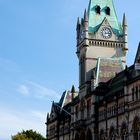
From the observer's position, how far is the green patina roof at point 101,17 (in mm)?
125688

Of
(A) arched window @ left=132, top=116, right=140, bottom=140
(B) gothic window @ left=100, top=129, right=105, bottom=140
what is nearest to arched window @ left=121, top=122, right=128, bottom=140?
(A) arched window @ left=132, top=116, right=140, bottom=140

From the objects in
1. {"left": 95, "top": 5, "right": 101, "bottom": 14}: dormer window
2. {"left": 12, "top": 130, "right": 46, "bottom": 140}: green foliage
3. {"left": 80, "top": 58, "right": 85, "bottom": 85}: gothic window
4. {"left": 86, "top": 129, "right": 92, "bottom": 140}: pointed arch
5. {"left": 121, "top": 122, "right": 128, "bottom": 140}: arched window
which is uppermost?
{"left": 95, "top": 5, "right": 101, "bottom": 14}: dormer window

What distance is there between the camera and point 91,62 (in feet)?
407

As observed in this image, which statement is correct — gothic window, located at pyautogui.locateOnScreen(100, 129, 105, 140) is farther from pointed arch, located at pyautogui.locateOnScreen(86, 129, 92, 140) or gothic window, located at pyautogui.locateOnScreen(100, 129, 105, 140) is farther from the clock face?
the clock face

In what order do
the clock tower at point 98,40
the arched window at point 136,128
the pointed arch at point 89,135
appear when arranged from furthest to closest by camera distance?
the clock tower at point 98,40 → the pointed arch at point 89,135 → the arched window at point 136,128

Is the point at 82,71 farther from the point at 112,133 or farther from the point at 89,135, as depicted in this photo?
the point at 112,133

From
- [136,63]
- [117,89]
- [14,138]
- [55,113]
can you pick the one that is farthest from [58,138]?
[136,63]

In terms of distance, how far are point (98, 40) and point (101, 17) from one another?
611 cm

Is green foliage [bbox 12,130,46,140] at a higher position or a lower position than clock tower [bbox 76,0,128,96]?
lower

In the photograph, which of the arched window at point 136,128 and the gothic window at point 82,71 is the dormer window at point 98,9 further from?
the arched window at point 136,128

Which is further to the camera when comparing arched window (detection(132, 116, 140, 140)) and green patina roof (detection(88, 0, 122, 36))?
green patina roof (detection(88, 0, 122, 36))

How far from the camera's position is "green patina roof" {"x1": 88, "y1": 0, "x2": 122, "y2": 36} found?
125688mm

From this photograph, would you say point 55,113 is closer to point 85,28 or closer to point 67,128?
point 67,128

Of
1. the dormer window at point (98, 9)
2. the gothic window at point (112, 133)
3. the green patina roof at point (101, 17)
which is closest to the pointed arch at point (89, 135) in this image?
the gothic window at point (112, 133)
